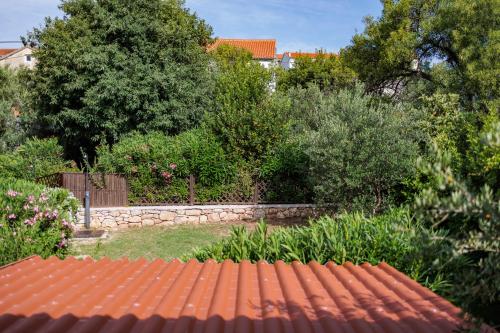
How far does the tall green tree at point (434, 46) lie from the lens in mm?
15570

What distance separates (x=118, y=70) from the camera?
60.8 feet

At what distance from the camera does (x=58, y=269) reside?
208 inches

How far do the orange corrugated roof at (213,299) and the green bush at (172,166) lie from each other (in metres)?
9.41

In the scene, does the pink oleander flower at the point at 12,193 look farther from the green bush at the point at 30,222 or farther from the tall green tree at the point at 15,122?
the tall green tree at the point at 15,122

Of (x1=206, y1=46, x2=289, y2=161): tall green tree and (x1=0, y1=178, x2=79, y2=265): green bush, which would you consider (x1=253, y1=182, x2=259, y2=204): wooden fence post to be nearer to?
(x1=206, y1=46, x2=289, y2=161): tall green tree

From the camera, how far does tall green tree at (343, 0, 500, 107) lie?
15570 mm

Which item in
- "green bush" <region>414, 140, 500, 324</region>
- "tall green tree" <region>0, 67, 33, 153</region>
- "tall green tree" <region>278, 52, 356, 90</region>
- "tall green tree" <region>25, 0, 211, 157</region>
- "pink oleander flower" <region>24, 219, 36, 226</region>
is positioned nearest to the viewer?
"green bush" <region>414, 140, 500, 324</region>

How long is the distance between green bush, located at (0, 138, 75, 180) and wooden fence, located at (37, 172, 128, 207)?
2192 mm

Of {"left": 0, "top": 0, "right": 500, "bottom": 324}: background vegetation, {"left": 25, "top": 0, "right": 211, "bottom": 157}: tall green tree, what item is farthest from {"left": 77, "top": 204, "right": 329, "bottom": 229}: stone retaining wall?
{"left": 25, "top": 0, "right": 211, "bottom": 157}: tall green tree

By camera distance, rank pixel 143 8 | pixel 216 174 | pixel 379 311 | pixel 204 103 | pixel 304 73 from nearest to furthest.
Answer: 1. pixel 379 311
2. pixel 216 174
3. pixel 143 8
4. pixel 204 103
5. pixel 304 73

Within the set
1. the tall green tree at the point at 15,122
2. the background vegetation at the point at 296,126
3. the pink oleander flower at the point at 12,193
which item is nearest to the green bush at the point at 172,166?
the background vegetation at the point at 296,126

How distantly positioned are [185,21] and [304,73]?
524 inches

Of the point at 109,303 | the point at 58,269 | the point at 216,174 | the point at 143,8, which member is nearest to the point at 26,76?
the point at 143,8

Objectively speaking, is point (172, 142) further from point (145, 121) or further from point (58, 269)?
point (58, 269)
